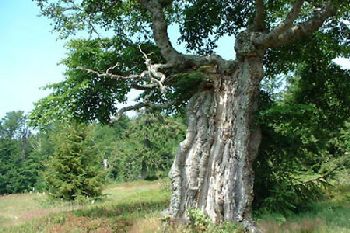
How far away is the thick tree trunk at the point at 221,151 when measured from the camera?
13688 mm

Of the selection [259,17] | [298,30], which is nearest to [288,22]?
[298,30]

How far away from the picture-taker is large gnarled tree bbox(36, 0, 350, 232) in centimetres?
1389

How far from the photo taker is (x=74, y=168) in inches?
1375

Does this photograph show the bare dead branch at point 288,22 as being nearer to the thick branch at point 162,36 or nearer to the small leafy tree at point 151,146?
the thick branch at point 162,36

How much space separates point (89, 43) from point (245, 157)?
6.70 meters

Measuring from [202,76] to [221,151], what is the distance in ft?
8.49

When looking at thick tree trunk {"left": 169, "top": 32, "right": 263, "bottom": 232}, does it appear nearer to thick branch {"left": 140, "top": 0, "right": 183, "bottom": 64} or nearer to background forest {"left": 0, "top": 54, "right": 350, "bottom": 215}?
background forest {"left": 0, "top": 54, "right": 350, "bottom": 215}

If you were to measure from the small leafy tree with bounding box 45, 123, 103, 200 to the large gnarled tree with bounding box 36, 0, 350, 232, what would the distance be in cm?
1771

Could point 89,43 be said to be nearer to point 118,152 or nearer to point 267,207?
point 267,207

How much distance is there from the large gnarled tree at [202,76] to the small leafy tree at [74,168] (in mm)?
17712

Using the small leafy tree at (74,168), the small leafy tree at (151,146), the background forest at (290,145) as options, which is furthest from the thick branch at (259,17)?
the small leafy tree at (151,146)

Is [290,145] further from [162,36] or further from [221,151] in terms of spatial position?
[162,36]

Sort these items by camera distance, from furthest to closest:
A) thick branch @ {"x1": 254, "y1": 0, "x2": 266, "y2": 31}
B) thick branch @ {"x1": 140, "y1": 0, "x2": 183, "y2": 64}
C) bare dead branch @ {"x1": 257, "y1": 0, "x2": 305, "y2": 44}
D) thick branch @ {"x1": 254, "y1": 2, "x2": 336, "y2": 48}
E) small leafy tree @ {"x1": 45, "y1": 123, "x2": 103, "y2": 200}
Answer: small leafy tree @ {"x1": 45, "y1": 123, "x2": 103, "y2": 200} < thick branch @ {"x1": 140, "y1": 0, "x2": 183, "y2": 64} < thick branch @ {"x1": 254, "y1": 0, "x2": 266, "y2": 31} < thick branch @ {"x1": 254, "y1": 2, "x2": 336, "y2": 48} < bare dead branch @ {"x1": 257, "y1": 0, "x2": 305, "y2": 44}

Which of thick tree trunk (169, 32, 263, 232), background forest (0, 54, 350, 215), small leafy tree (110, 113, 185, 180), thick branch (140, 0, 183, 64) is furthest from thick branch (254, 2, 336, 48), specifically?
small leafy tree (110, 113, 185, 180)
